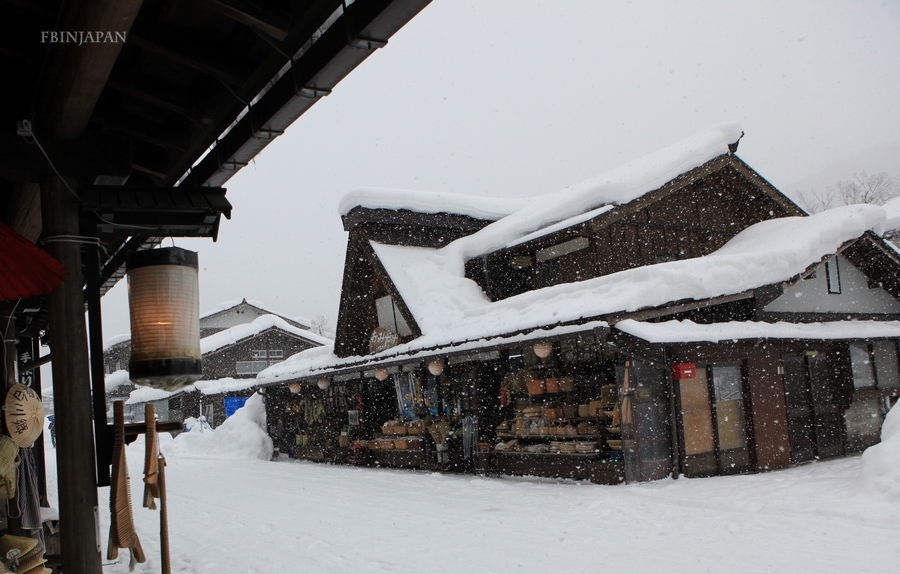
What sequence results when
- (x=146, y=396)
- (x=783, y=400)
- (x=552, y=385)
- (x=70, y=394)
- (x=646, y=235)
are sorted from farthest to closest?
(x=146, y=396)
(x=646, y=235)
(x=552, y=385)
(x=783, y=400)
(x=70, y=394)

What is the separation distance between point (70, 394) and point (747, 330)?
11.0 m

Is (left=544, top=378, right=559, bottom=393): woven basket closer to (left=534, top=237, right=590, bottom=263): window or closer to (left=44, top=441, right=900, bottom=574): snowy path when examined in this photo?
(left=44, top=441, right=900, bottom=574): snowy path

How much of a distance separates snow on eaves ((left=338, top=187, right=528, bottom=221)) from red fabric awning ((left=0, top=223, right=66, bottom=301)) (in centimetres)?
1451

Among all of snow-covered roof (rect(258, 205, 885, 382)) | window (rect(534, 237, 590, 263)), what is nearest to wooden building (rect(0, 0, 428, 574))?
snow-covered roof (rect(258, 205, 885, 382))

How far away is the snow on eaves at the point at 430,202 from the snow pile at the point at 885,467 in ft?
41.7

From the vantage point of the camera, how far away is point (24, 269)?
412 centimetres

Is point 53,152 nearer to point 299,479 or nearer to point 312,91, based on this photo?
point 312,91

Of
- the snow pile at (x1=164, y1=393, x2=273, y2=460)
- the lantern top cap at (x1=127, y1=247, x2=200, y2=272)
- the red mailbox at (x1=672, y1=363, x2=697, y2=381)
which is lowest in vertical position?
the snow pile at (x1=164, y1=393, x2=273, y2=460)

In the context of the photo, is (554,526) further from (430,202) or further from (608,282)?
(430,202)

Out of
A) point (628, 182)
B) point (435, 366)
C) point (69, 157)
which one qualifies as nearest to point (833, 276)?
point (628, 182)

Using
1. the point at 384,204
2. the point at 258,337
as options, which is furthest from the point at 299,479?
the point at 258,337

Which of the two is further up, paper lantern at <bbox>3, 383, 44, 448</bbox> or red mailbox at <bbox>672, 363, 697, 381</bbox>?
paper lantern at <bbox>3, 383, 44, 448</bbox>

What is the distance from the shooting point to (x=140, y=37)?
3947mm

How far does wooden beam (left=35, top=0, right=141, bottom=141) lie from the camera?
301 cm
